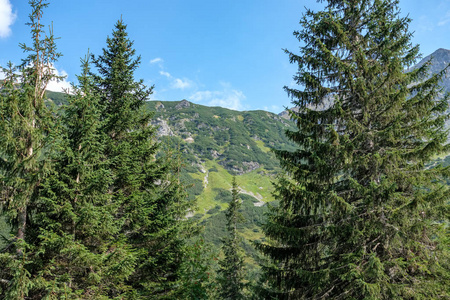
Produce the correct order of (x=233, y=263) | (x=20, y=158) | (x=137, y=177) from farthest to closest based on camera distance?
(x=233, y=263), (x=137, y=177), (x=20, y=158)

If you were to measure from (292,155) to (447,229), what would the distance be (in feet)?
17.1

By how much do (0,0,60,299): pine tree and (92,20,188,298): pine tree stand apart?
2.11 meters

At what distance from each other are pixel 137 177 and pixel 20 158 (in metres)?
4.04

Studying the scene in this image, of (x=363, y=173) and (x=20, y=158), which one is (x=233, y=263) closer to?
(x=363, y=173)

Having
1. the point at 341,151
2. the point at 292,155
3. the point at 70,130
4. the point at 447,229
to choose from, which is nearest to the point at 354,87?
the point at 341,151

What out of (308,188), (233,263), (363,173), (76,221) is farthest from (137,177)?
(233,263)

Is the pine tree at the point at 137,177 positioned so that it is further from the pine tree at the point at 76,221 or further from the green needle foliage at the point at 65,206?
the pine tree at the point at 76,221

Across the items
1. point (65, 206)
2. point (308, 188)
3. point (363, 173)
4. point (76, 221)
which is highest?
point (363, 173)

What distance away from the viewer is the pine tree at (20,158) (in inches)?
257

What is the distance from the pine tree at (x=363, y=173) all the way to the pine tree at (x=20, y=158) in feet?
23.4

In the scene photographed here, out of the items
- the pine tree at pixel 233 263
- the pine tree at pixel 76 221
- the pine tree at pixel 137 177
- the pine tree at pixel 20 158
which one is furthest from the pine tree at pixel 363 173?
the pine tree at pixel 233 263

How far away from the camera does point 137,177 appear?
34.2 ft

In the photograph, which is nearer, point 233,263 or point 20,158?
point 20,158

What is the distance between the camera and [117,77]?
11.4m
